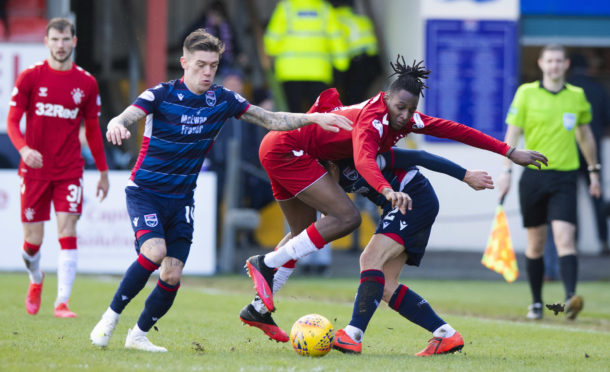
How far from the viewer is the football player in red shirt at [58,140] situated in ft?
28.3

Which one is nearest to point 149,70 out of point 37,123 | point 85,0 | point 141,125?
point 141,125

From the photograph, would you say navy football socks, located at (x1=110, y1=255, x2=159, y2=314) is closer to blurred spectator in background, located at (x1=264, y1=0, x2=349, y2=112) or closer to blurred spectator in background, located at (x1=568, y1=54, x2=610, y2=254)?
blurred spectator in background, located at (x1=264, y1=0, x2=349, y2=112)

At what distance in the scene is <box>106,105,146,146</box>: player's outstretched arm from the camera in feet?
19.3

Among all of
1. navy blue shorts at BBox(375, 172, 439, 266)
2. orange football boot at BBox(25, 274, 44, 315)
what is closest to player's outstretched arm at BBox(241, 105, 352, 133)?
navy blue shorts at BBox(375, 172, 439, 266)

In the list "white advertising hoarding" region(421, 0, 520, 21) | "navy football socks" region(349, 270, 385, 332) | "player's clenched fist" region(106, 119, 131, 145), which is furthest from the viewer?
"white advertising hoarding" region(421, 0, 520, 21)

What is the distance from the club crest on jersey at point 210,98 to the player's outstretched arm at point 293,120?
0.91 feet

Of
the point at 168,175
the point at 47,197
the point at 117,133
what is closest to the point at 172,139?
the point at 168,175

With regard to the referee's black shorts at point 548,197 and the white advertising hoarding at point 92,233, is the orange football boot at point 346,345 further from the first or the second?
the white advertising hoarding at point 92,233

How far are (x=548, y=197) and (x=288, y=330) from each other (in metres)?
3.14

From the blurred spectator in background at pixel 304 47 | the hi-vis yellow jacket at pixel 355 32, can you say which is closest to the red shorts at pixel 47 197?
the blurred spectator in background at pixel 304 47

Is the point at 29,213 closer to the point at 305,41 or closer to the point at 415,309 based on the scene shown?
the point at 415,309

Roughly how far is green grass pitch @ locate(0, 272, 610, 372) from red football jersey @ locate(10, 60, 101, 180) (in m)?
1.27

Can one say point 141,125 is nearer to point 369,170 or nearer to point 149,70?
point 149,70

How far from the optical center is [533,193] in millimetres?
9594
